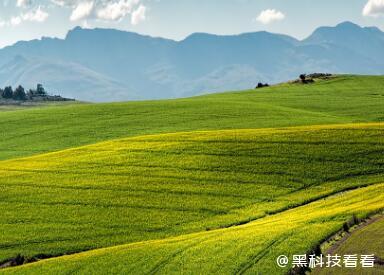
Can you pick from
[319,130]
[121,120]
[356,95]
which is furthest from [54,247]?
[356,95]

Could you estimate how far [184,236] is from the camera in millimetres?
33312

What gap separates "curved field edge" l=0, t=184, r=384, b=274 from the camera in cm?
2703

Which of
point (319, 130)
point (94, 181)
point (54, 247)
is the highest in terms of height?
point (319, 130)

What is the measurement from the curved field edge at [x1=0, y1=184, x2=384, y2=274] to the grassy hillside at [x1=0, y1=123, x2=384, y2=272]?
132 centimetres

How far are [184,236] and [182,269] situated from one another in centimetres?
593

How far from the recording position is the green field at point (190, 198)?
29.2 metres

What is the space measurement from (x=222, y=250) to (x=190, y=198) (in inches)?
492

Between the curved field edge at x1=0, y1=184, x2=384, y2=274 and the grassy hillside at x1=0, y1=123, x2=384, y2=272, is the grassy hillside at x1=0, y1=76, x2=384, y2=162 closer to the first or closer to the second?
the grassy hillside at x1=0, y1=123, x2=384, y2=272

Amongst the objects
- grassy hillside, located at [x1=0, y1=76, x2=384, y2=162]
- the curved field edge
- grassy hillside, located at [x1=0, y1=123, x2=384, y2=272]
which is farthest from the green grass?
grassy hillside, located at [x1=0, y1=76, x2=384, y2=162]

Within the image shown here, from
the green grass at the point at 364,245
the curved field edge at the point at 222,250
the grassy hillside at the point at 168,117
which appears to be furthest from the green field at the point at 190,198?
the grassy hillside at the point at 168,117

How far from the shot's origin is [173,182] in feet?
146

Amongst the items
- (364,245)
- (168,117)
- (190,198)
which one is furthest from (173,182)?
(168,117)

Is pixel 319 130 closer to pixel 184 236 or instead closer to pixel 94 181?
pixel 94 181

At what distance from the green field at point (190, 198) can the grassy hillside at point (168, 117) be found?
6966 mm
